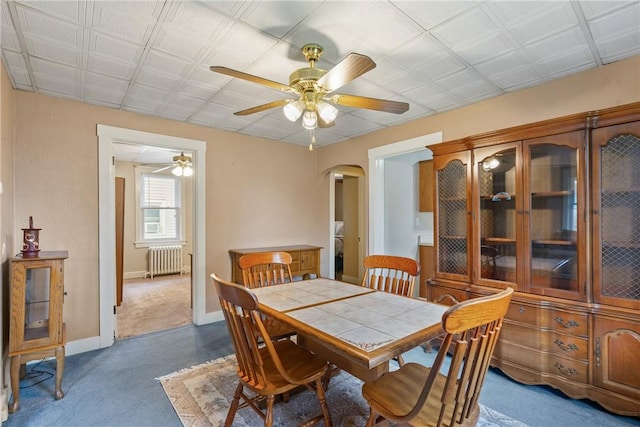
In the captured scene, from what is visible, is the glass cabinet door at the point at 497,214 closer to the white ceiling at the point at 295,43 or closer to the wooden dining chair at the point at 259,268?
the white ceiling at the point at 295,43

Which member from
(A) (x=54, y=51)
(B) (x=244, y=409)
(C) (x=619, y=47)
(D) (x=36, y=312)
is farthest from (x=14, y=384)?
(C) (x=619, y=47)

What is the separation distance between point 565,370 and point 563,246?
870mm

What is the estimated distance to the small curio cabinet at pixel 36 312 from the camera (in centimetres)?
206

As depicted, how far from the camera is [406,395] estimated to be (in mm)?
1431

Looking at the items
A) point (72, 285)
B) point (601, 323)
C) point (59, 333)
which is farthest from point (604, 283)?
point (72, 285)

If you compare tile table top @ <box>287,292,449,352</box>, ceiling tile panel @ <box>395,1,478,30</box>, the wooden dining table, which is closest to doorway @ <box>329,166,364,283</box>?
the wooden dining table

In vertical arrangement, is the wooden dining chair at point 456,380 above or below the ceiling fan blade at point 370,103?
below

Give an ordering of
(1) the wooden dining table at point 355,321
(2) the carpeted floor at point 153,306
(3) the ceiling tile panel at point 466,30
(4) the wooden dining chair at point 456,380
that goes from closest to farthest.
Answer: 1. (4) the wooden dining chair at point 456,380
2. (1) the wooden dining table at point 355,321
3. (3) the ceiling tile panel at point 466,30
4. (2) the carpeted floor at point 153,306

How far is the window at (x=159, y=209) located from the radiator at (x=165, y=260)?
0.26m

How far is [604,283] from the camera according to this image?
205 cm

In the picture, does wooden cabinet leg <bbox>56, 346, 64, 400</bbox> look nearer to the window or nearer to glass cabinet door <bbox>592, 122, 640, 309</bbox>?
glass cabinet door <bbox>592, 122, 640, 309</bbox>

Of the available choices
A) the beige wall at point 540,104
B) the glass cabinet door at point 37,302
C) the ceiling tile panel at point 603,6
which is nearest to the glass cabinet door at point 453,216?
the beige wall at point 540,104

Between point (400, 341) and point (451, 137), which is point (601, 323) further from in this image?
point (451, 137)

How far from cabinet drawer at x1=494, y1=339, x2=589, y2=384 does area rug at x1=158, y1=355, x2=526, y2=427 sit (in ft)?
1.74
